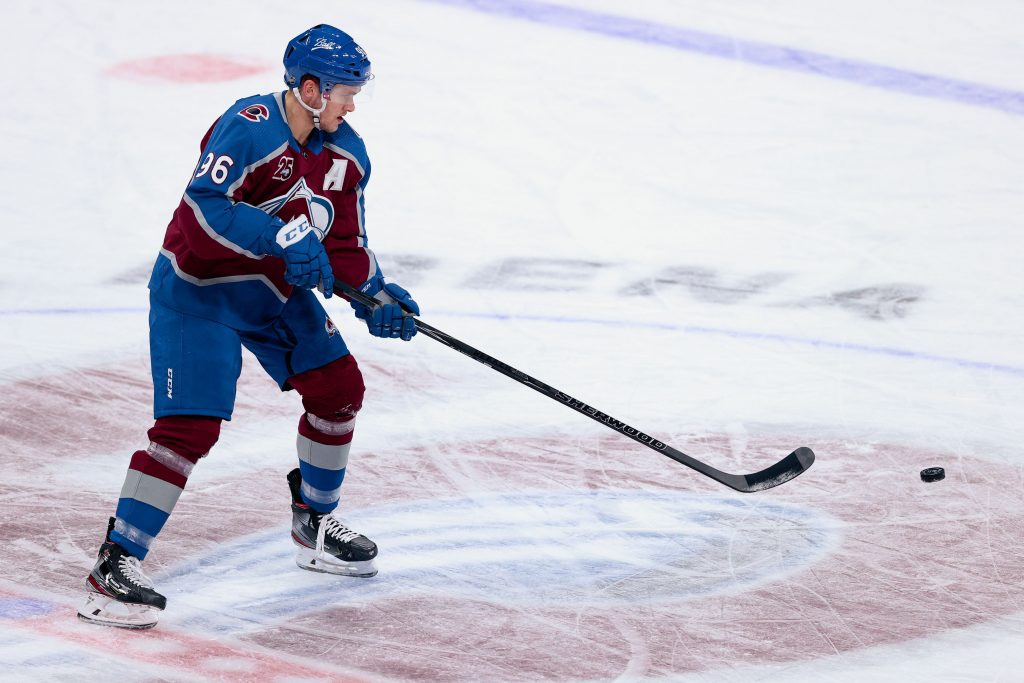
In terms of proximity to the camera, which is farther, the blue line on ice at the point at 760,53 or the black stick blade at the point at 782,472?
the blue line on ice at the point at 760,53

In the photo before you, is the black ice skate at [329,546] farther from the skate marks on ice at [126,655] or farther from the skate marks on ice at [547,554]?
the skate marks on ice at [126,655]

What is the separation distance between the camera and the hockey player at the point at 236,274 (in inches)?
120

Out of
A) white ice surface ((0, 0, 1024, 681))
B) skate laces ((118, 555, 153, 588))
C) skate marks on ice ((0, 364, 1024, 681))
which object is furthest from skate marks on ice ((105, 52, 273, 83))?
skate laces ((118, 555, 153, 588))

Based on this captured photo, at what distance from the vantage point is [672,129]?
657 cm

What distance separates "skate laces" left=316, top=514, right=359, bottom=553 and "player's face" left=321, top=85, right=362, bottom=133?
954 millimetres

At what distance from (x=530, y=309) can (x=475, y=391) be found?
68 centimetres

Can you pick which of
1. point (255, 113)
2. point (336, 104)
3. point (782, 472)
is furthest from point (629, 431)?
point (255, 113)

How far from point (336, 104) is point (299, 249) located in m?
0.34

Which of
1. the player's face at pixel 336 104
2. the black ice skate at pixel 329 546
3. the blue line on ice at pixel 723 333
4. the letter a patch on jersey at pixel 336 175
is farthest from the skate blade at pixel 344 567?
the blue line on ice at pixel 723 333

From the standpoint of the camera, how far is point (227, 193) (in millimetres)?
3047

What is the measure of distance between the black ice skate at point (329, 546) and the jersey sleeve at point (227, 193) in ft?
2.55

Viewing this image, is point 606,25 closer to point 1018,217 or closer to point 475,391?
point 1018,217

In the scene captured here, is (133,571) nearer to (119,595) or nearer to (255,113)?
(119,595)

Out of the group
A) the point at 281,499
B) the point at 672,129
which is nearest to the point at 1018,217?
the point at 672,129
